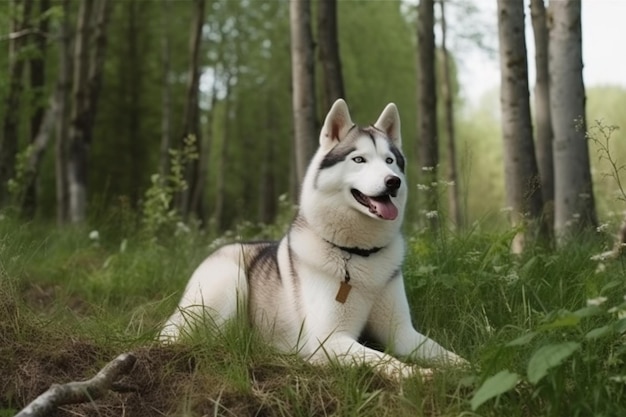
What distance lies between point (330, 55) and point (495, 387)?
29.6 feet

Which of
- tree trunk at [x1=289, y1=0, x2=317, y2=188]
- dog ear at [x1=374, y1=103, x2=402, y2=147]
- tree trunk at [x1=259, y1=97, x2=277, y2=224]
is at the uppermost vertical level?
tree trunk at [x1=289, y1=0, x2=317, y2=188]

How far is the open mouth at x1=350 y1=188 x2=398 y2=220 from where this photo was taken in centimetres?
427

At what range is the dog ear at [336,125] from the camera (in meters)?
4.61

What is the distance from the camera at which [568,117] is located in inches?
280

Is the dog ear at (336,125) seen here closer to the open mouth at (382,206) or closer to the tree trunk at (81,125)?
the open mouth at (382,206)

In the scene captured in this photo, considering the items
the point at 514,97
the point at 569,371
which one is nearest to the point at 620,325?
the point at 569,371

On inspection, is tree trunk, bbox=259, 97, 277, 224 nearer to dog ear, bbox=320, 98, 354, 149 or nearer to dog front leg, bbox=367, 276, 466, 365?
dog ear, bbox=320, 98, 354, 149

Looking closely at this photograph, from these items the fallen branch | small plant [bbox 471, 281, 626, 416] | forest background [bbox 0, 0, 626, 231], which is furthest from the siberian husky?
forest background [bbox 0, 0, 626, 231]

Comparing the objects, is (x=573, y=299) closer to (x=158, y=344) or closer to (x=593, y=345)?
(x=593, y=345)

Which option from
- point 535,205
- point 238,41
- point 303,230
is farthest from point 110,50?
point 303,230

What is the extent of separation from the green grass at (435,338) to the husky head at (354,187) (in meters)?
0.76

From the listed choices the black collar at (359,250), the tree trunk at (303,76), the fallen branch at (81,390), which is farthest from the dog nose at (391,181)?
the tree trunk at (303,76)

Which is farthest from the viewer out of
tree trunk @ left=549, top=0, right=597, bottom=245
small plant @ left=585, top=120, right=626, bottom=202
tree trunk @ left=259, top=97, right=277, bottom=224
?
tree trunk @ left=259, top=97, right=277, bottom=224

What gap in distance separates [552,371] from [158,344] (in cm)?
210
